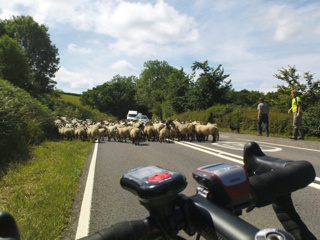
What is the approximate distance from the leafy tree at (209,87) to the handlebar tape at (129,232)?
117ft

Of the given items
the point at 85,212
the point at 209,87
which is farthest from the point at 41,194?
the point at 209,87

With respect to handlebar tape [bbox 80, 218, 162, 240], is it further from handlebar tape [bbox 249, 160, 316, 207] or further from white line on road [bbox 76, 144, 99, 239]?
white line on road [bbox 76, 144, 99, 239]

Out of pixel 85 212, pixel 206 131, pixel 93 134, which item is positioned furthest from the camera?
pixel 93 134

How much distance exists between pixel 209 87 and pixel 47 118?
2161cm

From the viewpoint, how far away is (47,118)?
20016 millimetres

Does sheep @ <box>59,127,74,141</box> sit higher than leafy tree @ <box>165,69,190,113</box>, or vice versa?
leafy tree @ <box>165,69,190,113</box>

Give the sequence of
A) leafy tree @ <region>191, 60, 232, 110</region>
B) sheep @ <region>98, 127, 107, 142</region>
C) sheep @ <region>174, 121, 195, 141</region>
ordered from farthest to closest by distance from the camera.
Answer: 1. leafy tree @ <region>191, 60, 232, 110</region>
2. sheep @ <region>98, 127, 107, 142</region>
3. sheep @ <region>174, 121, 195, 141</region>

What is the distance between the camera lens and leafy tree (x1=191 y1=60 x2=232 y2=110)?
119ft

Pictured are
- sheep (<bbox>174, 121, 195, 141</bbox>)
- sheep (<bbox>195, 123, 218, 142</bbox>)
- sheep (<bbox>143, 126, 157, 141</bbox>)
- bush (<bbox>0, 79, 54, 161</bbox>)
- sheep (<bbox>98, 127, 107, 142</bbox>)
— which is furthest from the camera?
sheep (<bbox>98, 127, 107, 142</bbox>)

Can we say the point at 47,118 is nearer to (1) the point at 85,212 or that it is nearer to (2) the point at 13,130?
(2) the point at 13,130

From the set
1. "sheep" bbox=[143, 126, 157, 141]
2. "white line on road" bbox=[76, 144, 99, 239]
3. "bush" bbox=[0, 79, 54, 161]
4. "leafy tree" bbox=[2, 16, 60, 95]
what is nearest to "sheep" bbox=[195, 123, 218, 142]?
"sheep" bbox=[143, 126, 157, 141]

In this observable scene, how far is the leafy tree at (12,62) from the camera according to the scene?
38.6m

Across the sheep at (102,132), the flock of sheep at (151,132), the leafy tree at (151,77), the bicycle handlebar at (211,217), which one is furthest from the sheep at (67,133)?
the leafy tree at (151,77)

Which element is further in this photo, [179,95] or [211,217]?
[179,95]
